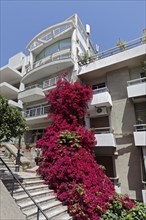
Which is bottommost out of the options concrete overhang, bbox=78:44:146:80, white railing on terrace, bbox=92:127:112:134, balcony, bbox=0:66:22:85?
white railing on terrace, bbox=92:127:112:134

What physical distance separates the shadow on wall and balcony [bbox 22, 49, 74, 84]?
9.77 metres

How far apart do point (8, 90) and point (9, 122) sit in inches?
669

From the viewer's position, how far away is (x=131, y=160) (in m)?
10.4

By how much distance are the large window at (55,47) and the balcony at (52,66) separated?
0.72 meters

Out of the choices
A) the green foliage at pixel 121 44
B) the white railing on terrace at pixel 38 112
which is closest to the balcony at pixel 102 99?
the green foliage at pixel 121 44

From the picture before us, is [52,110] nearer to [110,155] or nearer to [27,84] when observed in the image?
[110,155]

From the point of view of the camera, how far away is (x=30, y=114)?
55.4ft

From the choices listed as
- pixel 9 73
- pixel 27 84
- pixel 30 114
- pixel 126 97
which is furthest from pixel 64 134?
pixel 9 73

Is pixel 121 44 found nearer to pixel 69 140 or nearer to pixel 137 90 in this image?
pixel 137 90

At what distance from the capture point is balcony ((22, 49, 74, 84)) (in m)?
15.6

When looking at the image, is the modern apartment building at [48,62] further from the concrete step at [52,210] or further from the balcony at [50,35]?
the concrete step at [52,210]

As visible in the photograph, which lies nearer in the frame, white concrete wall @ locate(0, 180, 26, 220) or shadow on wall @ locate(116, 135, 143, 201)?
white concrete wall @ locate(0, 180, 26, 220)

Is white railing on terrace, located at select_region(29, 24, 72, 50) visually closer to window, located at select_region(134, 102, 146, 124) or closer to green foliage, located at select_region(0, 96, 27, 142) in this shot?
window, located at select_region(134, 102, 146, 124)

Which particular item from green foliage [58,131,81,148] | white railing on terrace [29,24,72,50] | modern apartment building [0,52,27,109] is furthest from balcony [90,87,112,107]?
modern apartment building [0,52,27,109]
